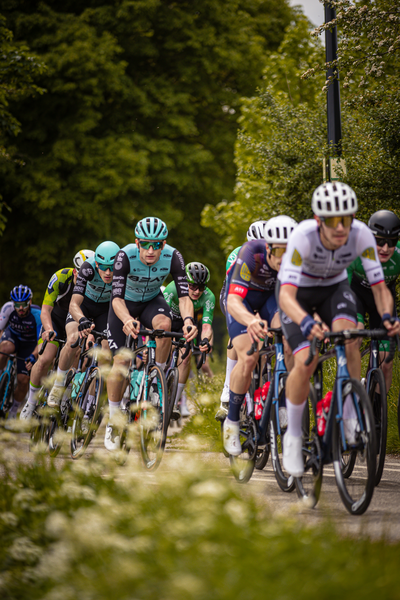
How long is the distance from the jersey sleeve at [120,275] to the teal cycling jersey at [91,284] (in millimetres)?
1587

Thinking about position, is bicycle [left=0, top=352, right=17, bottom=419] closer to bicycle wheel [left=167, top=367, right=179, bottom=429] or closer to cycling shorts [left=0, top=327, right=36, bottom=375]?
cycling shorts [left=0, top=327, right=36, bottom=375]

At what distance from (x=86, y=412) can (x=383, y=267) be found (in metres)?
3.44

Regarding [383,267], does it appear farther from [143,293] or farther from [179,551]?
[179,551]

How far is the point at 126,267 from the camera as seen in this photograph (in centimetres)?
758

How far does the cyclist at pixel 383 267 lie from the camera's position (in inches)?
257

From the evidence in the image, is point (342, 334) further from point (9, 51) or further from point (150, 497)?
point (9, 51)

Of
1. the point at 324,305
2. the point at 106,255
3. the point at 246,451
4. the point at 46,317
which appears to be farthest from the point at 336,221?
the point at 46,317

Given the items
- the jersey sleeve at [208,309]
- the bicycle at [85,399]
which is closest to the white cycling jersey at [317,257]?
the bicycle at [85,399]

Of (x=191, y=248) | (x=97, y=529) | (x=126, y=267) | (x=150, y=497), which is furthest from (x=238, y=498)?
(x=191, y=248)

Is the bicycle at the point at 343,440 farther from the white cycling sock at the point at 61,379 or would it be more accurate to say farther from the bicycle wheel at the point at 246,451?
the white cycling sock at the point at 61,379

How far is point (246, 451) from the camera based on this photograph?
6.69 metres

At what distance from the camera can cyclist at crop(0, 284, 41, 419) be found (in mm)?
11703

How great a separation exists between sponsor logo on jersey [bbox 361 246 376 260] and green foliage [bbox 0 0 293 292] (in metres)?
16.7

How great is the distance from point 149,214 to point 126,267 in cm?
1584
